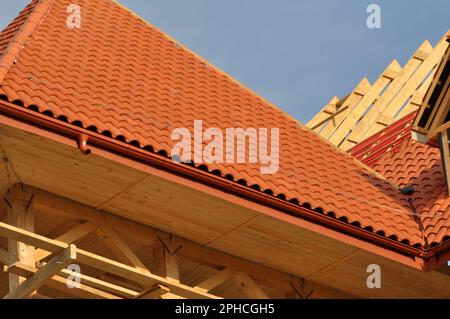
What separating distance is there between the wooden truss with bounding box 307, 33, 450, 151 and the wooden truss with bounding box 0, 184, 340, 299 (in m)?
8.26

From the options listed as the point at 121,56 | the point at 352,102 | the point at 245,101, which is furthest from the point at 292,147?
the point at 352,102

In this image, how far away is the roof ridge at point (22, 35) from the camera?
2030 centimetres

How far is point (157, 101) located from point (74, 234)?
9.09ft

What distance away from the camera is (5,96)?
61.2ft

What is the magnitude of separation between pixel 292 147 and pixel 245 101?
1379mm

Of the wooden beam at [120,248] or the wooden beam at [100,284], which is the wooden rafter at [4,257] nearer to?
the wooden beam at [100,284]

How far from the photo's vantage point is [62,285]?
19.6 metres

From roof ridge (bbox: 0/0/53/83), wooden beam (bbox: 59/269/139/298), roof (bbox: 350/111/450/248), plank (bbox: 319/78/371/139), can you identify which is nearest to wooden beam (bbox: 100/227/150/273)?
wooden beam (bbox: 59/269/139/298)

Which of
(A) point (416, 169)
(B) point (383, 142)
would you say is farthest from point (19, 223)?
(B) point (383, 142)

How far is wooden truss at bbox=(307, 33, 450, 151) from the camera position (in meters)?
29.6

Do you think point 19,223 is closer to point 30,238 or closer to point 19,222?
point 19,222

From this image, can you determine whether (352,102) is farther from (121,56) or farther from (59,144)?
(59,144)

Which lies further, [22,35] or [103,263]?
[22,35]

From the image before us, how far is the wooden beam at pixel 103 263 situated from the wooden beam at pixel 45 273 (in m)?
0.16
